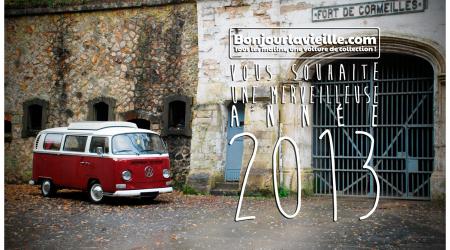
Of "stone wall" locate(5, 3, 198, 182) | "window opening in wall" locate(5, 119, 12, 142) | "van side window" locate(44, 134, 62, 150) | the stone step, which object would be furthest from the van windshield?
"window opening in wall" locate(5, 119, 12, 142)

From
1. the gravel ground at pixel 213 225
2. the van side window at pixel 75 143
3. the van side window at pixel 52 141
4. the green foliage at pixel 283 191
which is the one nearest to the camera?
the gravel ground at pixel 213 225

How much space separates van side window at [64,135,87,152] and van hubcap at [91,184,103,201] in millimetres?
820

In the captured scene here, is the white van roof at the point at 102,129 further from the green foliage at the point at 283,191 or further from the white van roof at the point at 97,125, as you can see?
the green foliage at the point at 283,191

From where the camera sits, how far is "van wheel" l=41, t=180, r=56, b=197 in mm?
12602

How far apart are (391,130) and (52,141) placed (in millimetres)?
6933

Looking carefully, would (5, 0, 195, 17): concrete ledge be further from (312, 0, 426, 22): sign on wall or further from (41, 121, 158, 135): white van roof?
(312, 0, 426, 22): sign on wall

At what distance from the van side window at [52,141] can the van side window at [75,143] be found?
0.82 feet

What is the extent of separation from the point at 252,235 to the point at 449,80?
3349mm

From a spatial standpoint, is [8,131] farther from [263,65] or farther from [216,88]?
[263,65]

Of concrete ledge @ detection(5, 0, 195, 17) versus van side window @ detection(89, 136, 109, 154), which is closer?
van side window @ detection(89, 136, 109, 154)

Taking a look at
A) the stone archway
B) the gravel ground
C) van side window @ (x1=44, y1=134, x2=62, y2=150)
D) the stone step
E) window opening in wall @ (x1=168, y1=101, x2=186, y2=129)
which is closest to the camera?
the gravel ground

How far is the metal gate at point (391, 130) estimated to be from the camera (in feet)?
38.3

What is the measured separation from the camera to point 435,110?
1129 cm

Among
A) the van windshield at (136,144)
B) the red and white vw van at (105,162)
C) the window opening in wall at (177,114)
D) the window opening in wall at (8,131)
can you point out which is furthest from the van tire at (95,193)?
the window opening in wall at (8,131)
